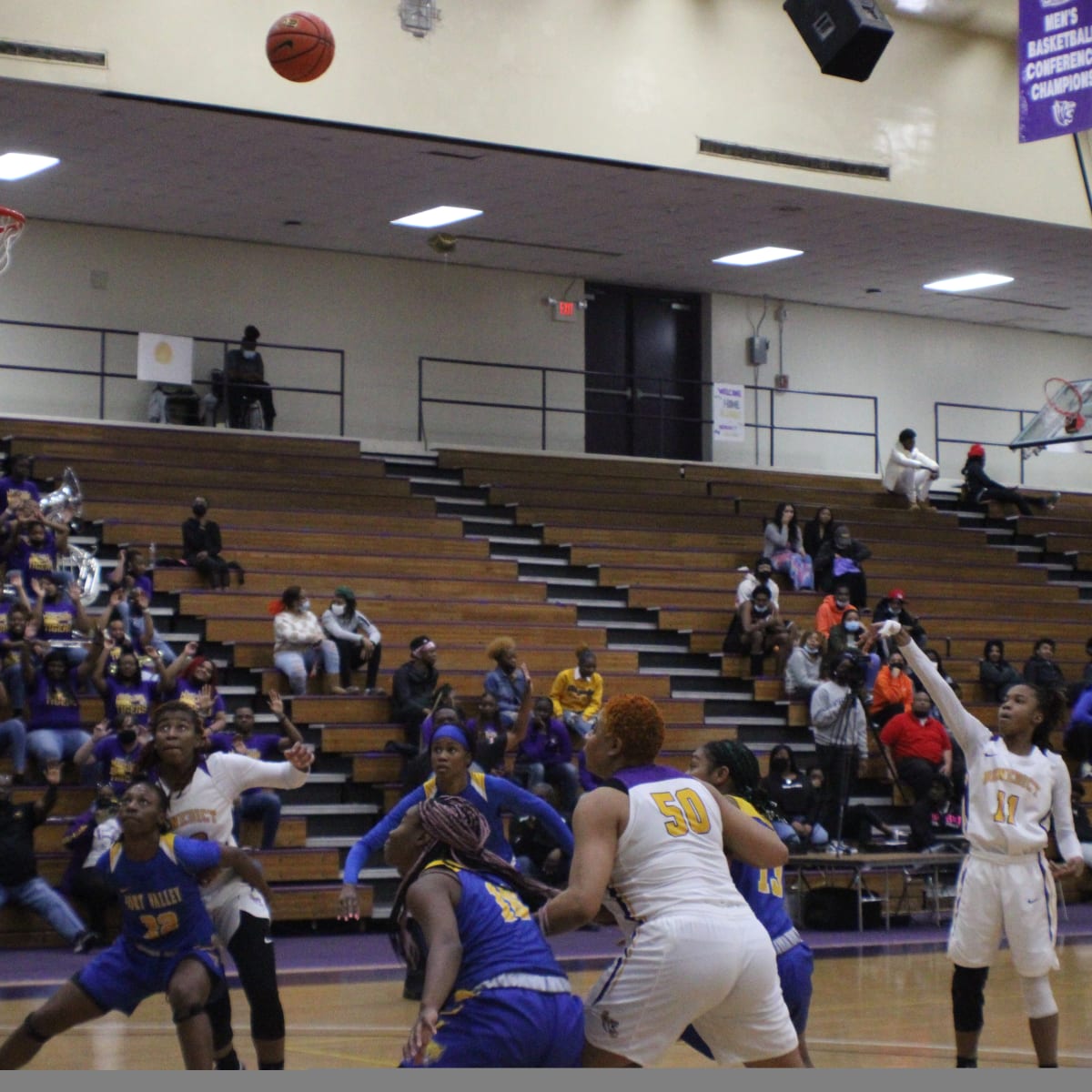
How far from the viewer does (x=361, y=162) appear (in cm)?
1792

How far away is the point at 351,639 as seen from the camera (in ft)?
51.6

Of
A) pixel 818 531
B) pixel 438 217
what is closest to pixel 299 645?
pixel 438 217

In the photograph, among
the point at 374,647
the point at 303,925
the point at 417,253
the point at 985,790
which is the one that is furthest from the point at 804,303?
the point at 985,790

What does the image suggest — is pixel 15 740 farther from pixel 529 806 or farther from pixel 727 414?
pixel 727 414

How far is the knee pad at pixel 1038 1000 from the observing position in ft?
24.1

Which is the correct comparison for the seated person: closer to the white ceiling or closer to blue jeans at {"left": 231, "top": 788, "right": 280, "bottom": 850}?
the white ceiling

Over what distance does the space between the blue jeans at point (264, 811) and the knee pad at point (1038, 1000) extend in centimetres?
732

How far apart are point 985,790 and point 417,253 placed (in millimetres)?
15856

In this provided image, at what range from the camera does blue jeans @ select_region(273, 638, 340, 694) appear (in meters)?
15.4

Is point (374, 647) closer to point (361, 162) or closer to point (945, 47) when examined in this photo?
point (361, 162)

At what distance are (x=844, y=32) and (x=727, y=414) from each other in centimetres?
1305

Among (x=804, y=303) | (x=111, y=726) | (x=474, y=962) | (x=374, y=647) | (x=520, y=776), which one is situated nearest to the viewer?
(x=474, y=962)

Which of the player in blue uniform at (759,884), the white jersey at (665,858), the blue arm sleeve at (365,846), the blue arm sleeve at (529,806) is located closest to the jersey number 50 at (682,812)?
the white jersey at (665,858)

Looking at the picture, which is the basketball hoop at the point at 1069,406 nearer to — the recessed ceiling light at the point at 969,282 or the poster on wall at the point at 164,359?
the recessed ceiling light at the point at 969,282
